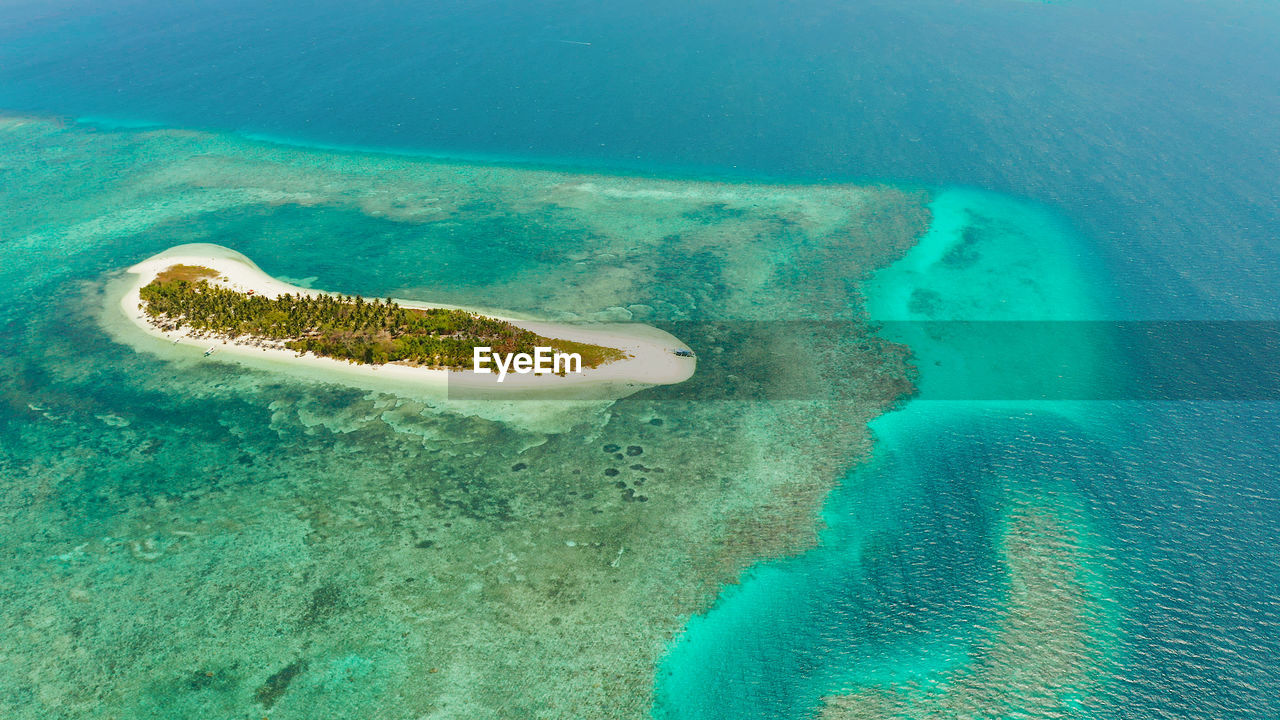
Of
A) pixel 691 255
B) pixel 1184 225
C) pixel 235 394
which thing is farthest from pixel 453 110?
pixel 1184 225

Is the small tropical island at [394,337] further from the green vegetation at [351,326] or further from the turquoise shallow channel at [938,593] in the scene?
the turquoise shallow channel at [938,593]

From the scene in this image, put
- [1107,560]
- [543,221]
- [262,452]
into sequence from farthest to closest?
[543,221]
[262,452]
[1107,560]

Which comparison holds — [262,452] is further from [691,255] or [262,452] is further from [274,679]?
[691,255]
